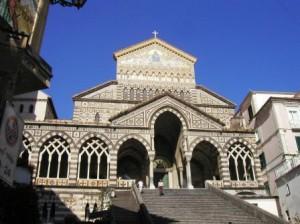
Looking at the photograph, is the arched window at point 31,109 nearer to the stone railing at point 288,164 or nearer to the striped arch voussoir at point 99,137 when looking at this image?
the striped arch voussoir at point 99,137

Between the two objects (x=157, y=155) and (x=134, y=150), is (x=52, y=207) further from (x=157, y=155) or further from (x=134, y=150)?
(x=157, y=155)

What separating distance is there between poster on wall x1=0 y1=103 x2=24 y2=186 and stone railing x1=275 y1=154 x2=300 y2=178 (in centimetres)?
1899

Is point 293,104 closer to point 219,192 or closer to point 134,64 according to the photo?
point 219,192

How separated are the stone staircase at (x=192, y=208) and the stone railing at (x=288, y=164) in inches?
209

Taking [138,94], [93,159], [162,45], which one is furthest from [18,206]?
[162,45]

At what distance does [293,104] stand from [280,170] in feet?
17.8

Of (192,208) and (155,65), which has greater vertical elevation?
(155,65)

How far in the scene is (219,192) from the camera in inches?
827

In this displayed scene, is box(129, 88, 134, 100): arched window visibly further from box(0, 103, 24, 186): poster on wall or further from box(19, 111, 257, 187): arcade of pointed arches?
box(0, 103, 24, 186): poster on wall

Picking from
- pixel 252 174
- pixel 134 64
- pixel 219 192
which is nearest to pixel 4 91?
pixel 219 192

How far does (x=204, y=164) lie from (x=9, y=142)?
75.3 ft

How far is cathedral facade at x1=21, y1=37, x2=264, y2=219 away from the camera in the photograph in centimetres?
2356

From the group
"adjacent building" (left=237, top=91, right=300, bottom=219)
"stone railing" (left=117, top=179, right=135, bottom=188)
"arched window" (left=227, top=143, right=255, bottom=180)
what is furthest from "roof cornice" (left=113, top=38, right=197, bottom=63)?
"stone railing" (left=117, top=179, right=135, bottom=188)

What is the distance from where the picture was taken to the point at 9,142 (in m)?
7.25
